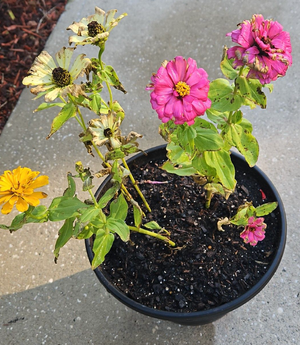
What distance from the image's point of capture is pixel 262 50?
1.82ft

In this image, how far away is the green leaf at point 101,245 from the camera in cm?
69

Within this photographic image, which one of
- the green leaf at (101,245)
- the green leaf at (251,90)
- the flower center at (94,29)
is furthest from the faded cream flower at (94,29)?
the green leaf at (101,245)

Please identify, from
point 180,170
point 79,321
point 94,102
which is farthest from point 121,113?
point 79,321

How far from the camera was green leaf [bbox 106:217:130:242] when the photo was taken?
67cm

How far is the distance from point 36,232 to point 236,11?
1184 millimetres

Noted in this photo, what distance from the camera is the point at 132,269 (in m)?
0.87

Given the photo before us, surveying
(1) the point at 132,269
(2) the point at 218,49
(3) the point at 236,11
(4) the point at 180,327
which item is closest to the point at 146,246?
(1) the point at 132,269

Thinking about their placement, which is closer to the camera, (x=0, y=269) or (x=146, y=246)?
(x=146, y=246)

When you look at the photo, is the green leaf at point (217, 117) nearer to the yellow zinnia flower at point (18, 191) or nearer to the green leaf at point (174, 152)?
the green leaf at point (174, 152)

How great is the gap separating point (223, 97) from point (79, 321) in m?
0.72

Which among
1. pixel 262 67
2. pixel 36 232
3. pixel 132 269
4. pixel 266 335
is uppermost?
pixel 262 67

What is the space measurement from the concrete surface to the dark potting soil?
0.77 feet

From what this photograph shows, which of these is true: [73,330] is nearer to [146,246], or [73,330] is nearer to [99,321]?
[99,321]

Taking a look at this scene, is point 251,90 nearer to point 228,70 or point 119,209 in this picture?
point 228,70
